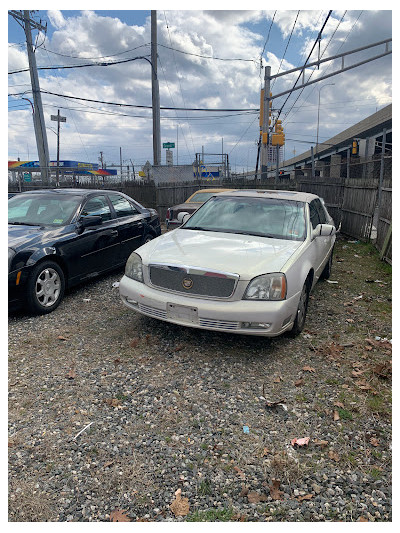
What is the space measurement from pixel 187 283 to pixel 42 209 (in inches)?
127

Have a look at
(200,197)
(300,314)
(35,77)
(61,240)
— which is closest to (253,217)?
(300,314)

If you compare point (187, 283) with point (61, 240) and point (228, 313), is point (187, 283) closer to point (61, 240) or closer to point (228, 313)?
point (228, 313)

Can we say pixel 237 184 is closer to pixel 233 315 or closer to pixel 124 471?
pixel 233 315

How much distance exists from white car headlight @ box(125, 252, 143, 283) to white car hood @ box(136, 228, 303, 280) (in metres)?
0.07

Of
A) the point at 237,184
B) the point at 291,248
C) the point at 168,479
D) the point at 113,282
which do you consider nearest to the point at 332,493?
the point at 168,479

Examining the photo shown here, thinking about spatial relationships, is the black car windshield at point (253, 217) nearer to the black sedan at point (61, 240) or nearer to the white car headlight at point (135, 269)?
the white car headlight at point (135, 269)

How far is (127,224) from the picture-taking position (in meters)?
6.62

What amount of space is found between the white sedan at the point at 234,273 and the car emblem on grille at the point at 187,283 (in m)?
0.01

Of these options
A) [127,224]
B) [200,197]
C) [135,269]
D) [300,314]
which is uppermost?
[200,197]

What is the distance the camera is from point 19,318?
4676 millimetres

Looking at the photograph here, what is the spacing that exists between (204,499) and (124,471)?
54 cm

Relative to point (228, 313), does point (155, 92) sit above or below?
above

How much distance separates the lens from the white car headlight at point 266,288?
3535mm

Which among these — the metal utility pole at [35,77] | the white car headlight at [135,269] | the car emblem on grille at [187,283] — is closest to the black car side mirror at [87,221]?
the white car headlight at [135,269]
